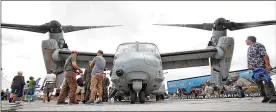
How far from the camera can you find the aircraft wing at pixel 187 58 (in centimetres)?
1516

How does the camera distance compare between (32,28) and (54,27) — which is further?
(32,28)

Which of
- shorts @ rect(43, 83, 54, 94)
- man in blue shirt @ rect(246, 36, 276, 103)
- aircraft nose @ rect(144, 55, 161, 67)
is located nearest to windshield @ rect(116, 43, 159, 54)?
aircraft nose @ rect(144, 55, 161, 67)

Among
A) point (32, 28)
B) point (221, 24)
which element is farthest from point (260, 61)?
point (32, 28)

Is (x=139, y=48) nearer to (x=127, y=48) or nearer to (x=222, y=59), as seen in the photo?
(x=127, y=48)

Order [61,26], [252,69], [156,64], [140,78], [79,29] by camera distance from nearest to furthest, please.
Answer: [252,69] < [140,78] < [156,64] < [61,26] < [79,29]

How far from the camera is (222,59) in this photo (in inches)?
592

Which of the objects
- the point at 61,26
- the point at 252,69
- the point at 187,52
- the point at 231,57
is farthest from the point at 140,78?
the point at 61,26

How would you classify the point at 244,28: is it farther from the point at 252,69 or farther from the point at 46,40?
the point at 46,40

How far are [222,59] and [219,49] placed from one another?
2.37 feet

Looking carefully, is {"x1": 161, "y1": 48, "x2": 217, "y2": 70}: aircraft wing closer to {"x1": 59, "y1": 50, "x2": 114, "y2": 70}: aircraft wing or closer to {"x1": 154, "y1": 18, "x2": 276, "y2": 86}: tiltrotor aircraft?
{"x1": 154, "y1": 18, "x2": 276, "y2": 86}: tiltrotor aircraft

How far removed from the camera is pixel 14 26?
15117 mm

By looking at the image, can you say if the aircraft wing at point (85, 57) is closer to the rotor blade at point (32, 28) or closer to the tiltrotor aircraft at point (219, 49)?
the rotor blade at point (32, 28)

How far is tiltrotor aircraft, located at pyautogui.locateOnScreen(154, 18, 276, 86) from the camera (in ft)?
48.2

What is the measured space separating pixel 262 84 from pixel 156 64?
332 centimetres
